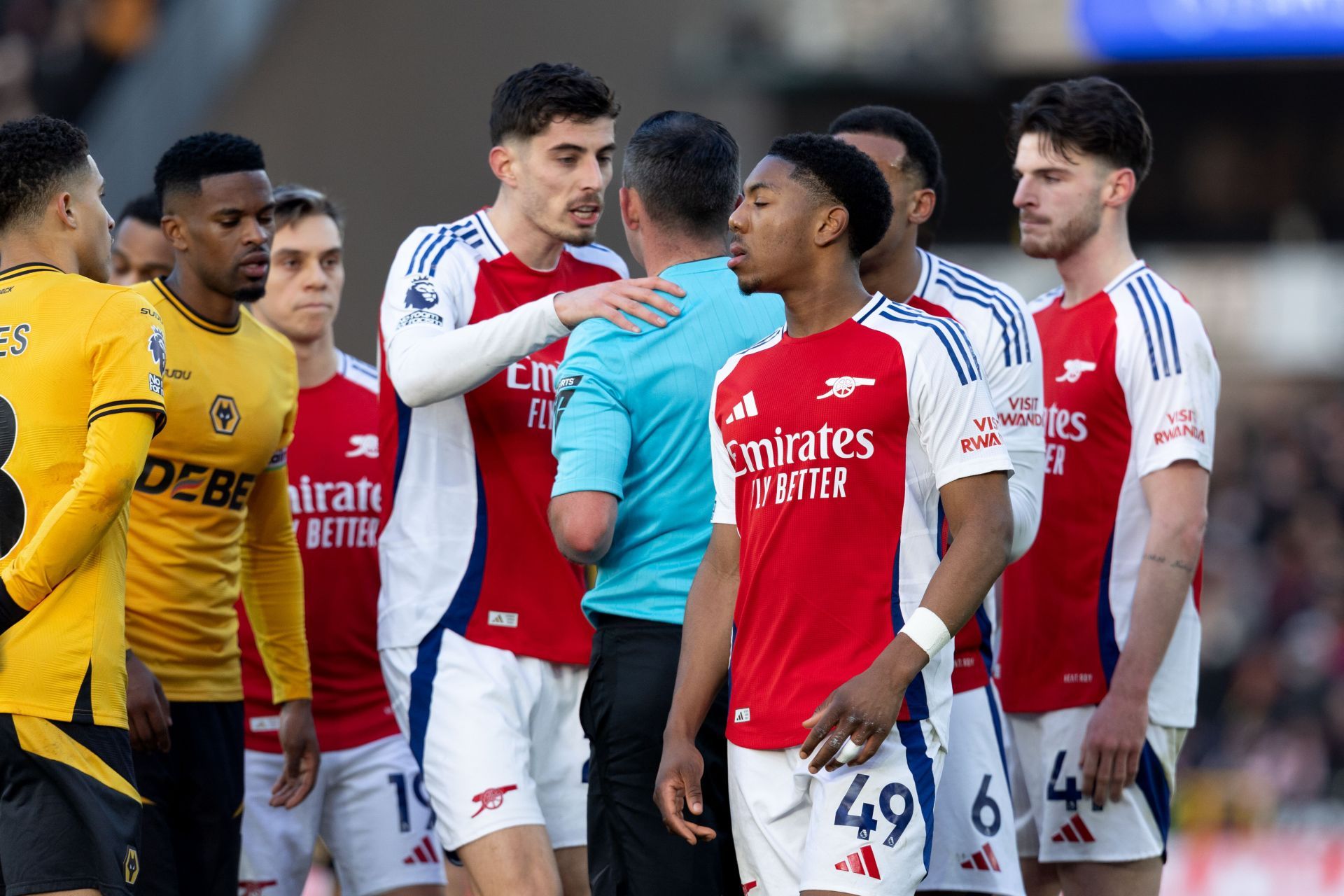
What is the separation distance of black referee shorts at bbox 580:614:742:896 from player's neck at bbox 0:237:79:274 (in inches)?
70.2

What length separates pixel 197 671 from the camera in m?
5.42

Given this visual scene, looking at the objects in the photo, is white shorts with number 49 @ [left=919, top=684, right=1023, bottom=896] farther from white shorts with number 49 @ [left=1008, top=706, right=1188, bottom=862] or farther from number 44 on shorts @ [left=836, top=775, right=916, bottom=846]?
number 44 on shorts @ [left=836, top=775, right=916, bottom=846]

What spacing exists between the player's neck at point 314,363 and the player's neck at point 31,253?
6.54 feet

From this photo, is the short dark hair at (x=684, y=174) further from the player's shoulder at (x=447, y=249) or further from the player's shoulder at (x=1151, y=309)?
the player's shoulder at (x=1151, y=309)

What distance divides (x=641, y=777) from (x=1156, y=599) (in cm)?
180

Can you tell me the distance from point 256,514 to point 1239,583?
13827 millimetres

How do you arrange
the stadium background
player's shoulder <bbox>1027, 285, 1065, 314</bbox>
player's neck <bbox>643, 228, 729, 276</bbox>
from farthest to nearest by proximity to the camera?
the stadium background → player's shoulder <bbox>1027, 285, 1065, 314</bbox> → player's neck <bbox>643, 228, 729, 276</bbox>

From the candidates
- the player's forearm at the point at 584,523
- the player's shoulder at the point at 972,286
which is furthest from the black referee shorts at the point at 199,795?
the player's shoulder at the point at 972,286

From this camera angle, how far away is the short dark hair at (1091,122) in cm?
572

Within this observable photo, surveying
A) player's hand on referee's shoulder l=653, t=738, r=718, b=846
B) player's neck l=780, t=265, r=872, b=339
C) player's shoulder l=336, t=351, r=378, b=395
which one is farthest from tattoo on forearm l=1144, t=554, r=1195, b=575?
player's shoulder l=336, t=351, r=378, b=395

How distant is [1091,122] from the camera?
5.72m

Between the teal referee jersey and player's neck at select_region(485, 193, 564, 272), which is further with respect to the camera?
player's neck at select_region(485, 193, 564, 272)

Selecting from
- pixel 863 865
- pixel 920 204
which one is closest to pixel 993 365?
pixel 920 204

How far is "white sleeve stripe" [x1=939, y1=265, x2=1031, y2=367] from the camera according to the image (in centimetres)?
521
